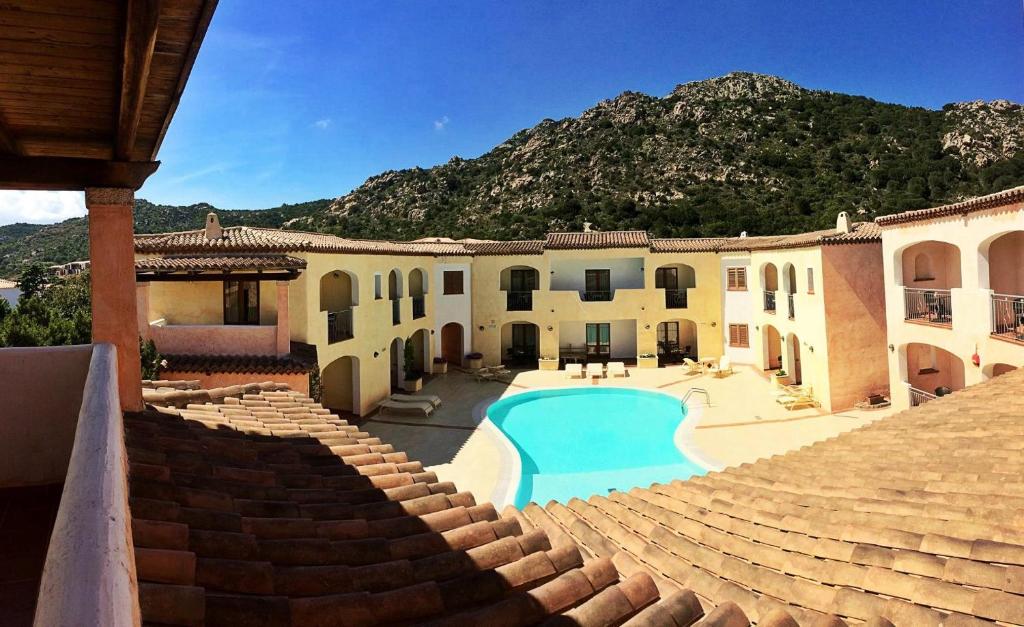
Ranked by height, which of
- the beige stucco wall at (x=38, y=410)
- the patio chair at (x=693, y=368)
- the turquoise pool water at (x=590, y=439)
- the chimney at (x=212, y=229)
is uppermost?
the chimney at (x=212, y=229)

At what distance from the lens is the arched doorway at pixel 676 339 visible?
28.5m

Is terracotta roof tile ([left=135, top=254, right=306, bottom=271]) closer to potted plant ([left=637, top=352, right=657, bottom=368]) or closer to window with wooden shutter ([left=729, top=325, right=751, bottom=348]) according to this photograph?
potted plant ([left=637, top=352, right=657, bottom=368])

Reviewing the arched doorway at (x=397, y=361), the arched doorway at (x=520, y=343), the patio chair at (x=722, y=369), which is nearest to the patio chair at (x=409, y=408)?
the arched doorway at (x=397, y=361)

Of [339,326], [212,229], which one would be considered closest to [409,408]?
[339,326]

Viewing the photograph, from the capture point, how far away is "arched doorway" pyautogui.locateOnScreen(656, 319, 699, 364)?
93.6 feet

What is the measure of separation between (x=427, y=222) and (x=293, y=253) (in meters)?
41.0

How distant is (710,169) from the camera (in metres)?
54.3

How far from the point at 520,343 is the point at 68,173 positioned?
2497 centimetres

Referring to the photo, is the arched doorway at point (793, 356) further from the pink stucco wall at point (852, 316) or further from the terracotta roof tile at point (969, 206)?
the terracotta roof tile at point (969, 206)

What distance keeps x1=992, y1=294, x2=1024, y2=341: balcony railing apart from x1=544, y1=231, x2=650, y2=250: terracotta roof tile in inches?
558

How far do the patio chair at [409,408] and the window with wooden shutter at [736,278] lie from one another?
53.4 ft

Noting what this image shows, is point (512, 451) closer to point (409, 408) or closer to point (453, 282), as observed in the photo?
point (409, 408)

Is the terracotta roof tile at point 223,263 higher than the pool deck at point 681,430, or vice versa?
the terracotta roof tile at point 223,263

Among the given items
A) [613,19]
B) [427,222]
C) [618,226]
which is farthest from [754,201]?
[427,222]
